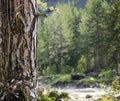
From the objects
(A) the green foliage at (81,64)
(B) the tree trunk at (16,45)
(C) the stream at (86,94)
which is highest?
(B) the tree trunk at (16,45)

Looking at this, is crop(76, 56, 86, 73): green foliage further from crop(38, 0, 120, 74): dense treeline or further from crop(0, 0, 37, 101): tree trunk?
crop(0, 0, 37, 101): tree trunk

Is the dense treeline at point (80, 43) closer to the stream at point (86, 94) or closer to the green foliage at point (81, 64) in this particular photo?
the green foliage at point (81, 64)

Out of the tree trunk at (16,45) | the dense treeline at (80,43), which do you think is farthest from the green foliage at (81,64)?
the tree trunk at (16,45)

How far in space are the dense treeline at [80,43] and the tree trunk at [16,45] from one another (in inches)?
1429

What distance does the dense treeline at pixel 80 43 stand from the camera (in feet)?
150

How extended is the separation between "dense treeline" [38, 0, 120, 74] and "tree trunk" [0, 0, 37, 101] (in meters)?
36.3

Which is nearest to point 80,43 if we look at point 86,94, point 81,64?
point 81,64

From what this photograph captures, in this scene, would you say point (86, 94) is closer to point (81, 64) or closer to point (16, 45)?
point (16, 45)

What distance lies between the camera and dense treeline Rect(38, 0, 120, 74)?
4578 centimetres

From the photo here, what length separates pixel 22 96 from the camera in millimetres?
4926

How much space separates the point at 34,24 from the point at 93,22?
4235 centimetres

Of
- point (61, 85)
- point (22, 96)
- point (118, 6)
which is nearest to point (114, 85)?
point (22, 96)

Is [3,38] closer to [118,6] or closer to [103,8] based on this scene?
[118,6]

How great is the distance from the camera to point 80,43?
55750 mm
